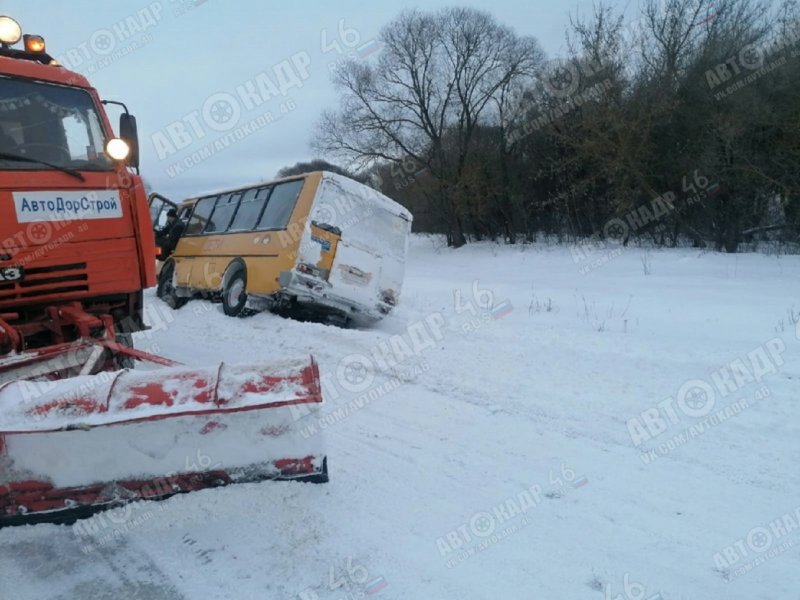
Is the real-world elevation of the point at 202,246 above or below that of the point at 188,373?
above

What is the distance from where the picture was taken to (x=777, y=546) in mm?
3197

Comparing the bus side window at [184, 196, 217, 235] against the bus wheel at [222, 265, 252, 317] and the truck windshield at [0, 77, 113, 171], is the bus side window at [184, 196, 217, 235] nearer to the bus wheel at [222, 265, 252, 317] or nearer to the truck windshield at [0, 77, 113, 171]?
the bus wheel at [222, 265, 252, 317]

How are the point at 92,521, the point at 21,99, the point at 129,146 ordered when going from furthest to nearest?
the point at 129,146, the point at 21,99, the point at 92,521

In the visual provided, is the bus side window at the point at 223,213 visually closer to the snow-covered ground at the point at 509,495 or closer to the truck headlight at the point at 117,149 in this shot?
the snow-covered ground at the point at 509,495

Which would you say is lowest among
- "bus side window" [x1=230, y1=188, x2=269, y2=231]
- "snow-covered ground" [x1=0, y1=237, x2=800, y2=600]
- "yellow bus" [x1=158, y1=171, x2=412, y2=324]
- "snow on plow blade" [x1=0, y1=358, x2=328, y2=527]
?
"snow-covered ground" [x1=0, y1=237, x2=800, y2=600]

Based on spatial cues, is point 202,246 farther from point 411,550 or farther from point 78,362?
point 411,550

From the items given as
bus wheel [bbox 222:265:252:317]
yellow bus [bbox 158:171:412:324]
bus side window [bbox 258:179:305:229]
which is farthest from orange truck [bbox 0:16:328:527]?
bus wheel [bbox 222:265:252:317]

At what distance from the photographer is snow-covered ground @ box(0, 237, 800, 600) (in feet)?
9.74

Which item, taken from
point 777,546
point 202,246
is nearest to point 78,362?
point 777,546

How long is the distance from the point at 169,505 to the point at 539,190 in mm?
23458

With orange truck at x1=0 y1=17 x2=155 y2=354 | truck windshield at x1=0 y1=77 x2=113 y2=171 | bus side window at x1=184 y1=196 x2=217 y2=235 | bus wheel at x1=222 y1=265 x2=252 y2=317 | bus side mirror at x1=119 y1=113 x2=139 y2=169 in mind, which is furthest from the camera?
bus side window at x1=184 y1=196 x2=217 y2=235

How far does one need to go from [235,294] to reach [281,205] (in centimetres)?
192

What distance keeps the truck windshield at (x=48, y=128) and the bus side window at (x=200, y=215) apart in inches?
291

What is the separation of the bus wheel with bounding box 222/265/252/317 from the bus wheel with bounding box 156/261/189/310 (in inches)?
123
